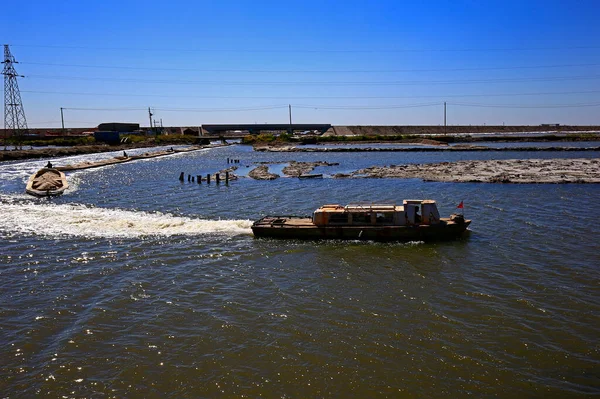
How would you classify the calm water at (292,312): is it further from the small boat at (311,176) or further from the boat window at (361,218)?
the small boat at (311,176)

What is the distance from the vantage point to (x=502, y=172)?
66375 mm

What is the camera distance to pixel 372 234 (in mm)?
29156

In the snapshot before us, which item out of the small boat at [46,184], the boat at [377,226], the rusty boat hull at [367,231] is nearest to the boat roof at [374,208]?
the boat at [377,226]

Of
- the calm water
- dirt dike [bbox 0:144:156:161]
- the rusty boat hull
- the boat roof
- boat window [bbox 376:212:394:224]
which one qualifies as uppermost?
dirt dike [bbox 0:144:156:161]

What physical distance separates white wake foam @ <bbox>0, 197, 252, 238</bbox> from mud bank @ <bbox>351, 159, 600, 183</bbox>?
A: 37143 millimetres

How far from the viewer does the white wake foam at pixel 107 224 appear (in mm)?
32625

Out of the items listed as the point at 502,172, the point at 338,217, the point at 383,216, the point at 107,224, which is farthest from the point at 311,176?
the point at 383,216

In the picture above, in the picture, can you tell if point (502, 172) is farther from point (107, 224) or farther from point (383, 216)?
point (107, 224)

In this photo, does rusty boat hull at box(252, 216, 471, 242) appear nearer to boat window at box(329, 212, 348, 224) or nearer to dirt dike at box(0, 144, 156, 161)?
boat window at box(329, 212, 348, 224)

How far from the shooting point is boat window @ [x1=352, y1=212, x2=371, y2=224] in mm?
29906

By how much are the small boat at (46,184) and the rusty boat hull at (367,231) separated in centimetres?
3496

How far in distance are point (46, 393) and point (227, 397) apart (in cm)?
584

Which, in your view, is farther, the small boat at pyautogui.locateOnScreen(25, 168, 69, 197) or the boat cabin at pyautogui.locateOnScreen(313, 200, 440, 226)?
the small boat at pyautogui.locateOnScreen(25, 168, 69, 197)

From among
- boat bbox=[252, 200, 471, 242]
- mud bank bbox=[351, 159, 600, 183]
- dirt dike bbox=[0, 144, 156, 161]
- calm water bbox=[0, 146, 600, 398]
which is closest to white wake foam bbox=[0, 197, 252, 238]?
calm water bbox=[0, 146, 600, 398]
